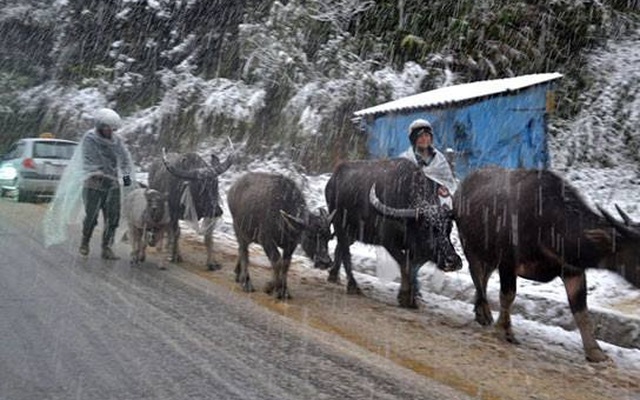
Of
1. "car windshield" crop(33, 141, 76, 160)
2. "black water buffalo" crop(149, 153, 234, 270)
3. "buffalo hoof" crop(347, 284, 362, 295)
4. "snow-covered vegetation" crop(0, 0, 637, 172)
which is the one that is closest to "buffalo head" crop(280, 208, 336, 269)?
"buffalo hoof" crop(347, 284, 362, 295)

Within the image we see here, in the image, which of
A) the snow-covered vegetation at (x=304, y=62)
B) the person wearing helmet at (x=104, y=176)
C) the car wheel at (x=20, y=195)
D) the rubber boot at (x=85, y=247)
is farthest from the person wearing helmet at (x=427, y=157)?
the car wheel at (x=20, y=195)

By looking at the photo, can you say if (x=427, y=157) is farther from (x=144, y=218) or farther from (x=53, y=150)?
(x=53, y=150)

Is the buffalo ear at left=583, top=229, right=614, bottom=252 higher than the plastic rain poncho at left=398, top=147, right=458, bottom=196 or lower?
lower

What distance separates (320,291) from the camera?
9.30 metres

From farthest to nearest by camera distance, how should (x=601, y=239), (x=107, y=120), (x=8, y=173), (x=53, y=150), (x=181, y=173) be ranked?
(x=8, y=173) → (x=53, y=150) → (x=107, y=120) → (x=181, y=173) → (x=601, y=239)

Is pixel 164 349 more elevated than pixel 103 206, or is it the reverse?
pixel 103 206

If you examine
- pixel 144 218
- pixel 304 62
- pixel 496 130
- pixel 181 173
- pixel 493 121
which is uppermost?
pixel 304 62

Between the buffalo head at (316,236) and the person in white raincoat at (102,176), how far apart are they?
3.90 meters

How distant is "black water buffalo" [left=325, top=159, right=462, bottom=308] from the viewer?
26.9ft

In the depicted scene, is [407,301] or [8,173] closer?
[407,301]

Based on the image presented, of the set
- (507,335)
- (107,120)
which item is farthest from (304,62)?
(507,335)

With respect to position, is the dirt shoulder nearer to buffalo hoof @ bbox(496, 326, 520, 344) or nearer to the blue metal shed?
buffalo hoof @ bbox(496, 326, 520, 344)

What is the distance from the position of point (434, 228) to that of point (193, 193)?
412cm

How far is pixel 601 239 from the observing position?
21.1 feet
